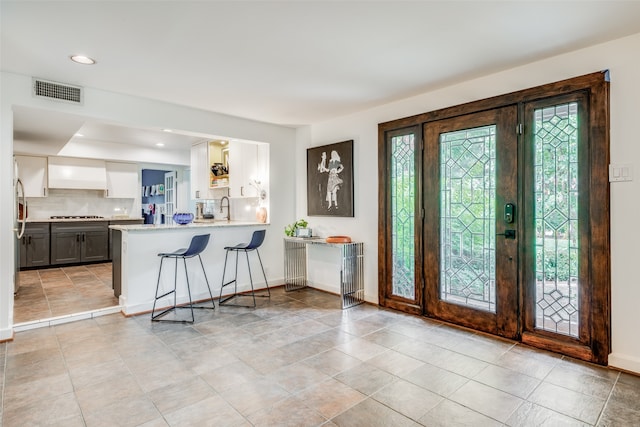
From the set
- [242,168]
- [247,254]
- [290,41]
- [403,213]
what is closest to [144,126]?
[242,168]

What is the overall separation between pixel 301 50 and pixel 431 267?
2.56 metres

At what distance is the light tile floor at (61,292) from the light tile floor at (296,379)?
0.59 metres

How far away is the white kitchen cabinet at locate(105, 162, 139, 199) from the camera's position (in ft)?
24.9

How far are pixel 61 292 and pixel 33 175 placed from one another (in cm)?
339

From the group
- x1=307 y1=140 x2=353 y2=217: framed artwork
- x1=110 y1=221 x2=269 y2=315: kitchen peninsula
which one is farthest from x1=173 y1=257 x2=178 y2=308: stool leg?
x1=307 y1=140 x2=353 y2=217: framed artwork

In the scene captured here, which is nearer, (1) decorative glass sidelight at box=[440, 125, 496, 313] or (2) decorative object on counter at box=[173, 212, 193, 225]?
(1) decorative glass sidelight at box=[440, 125, 496, 313]

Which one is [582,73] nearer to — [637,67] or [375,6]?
[637,67]

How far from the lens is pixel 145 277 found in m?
4.06

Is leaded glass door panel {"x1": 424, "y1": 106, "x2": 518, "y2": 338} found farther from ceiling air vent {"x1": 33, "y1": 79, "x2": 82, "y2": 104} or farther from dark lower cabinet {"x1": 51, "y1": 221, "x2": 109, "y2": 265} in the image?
dark lower cabinet {"x1": 51, "y1": 221, "x2": 109, "y2": 265}

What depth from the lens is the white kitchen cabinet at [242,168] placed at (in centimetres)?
549

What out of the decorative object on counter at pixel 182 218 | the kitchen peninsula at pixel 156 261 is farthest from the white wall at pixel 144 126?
the decorative object on counter at pixel 182 218

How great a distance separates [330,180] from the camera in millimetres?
4918

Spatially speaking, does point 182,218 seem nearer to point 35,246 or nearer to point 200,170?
point 200,170

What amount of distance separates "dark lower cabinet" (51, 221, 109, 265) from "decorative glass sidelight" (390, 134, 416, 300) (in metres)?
6.13
